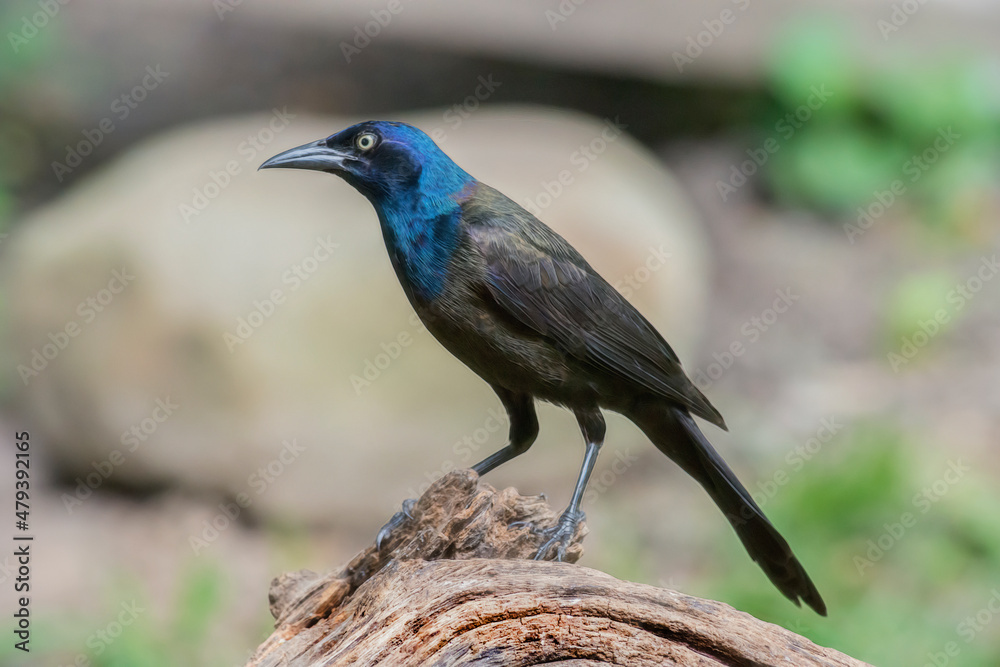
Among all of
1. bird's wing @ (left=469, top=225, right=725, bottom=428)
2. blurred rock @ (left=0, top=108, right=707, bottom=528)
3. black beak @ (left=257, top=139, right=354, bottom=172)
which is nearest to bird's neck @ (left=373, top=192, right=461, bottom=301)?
bird's wing @ (left=469, top=225, right=725, bottom=428)

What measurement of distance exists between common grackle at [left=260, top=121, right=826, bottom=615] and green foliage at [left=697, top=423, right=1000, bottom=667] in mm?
2031

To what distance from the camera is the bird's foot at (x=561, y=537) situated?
12.2 ft

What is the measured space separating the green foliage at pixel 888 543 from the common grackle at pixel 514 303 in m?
2.03

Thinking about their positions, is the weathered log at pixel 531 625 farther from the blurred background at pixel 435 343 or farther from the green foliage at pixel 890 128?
the green foliage at pixel 890 128

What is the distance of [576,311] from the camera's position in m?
3.84

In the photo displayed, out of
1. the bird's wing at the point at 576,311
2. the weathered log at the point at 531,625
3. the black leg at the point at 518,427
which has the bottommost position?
the weathered log at the point at 531,625

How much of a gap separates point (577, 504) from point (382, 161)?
1481mm

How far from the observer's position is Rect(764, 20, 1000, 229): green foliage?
30.9 feet

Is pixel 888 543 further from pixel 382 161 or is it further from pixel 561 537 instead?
pixel 382 161

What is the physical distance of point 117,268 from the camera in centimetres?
739

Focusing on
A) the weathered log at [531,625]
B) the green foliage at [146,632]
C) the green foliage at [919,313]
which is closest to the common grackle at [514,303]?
the weathered log at [531,625]

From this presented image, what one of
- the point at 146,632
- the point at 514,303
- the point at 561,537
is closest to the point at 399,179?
the point at 514,303

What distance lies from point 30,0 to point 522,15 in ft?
15.3

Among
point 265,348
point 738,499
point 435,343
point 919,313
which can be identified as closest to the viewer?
point 738,499
